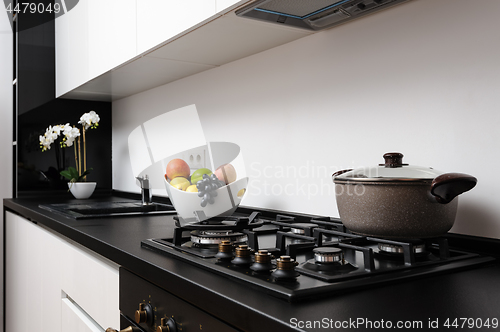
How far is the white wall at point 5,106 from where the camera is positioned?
279cm

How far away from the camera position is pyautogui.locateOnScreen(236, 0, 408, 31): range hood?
1.08 metres

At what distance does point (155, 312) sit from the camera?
0.84 metres

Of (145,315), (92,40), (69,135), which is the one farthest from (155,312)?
(69,135)

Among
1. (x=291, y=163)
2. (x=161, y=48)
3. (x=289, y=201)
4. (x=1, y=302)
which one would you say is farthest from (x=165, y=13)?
(x=1, y=302)

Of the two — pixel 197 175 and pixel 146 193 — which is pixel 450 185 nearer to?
pixel 197 175

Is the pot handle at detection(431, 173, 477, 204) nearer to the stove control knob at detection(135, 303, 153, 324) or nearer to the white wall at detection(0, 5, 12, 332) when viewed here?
the stove control knob at detection(135, 303, 153, 324)

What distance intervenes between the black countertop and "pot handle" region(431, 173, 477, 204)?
0.14 metres

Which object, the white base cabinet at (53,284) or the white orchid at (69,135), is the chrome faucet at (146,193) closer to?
the white base cabinet at (53,284)

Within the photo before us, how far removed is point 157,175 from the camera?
208cm

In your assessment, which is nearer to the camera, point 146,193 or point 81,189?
point 146,193

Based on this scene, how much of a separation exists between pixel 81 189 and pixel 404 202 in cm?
206

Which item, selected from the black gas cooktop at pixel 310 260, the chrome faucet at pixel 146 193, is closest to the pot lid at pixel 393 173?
the black gas cooktop at pixel 310 260

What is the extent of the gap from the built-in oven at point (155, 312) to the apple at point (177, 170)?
46cm

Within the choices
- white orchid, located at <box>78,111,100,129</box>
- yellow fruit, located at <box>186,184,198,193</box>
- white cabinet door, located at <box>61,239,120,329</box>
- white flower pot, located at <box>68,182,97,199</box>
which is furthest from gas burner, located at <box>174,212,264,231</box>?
white orchid, located at <box>78,111,100,129</box>
